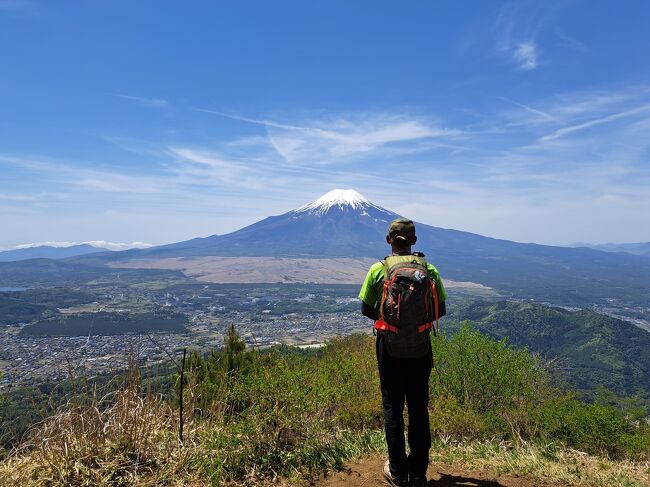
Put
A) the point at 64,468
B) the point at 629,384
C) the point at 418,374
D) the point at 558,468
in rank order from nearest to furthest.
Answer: the point at 64,468 → the point at 418,374 → the point at 558,468 → the point at 629,384

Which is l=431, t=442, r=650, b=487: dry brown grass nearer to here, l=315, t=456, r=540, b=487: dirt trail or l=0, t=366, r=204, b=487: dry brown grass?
l=315, t=456, r=540, b=487: dirt trail

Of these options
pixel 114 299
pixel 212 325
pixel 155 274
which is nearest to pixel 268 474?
pixel 212 325

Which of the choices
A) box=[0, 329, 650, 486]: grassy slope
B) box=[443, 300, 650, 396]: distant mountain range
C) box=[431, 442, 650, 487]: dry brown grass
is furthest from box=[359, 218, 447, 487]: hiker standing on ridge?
box=[443, 300, 650, 396]: distant mountain range

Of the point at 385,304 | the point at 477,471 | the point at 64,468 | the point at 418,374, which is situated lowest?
the point at 477,471

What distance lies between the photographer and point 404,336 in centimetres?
331

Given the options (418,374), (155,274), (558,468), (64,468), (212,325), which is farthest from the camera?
(155,274)

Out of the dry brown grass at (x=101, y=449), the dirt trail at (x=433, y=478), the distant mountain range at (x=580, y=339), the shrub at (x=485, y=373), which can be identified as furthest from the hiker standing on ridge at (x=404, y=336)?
the distant mountain range at (x=580, y=339)

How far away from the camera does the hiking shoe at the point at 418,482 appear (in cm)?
341

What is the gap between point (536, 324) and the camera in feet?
302

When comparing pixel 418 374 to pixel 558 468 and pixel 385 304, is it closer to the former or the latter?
pixel 385 304

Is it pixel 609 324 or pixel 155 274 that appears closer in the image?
pixel 609 324

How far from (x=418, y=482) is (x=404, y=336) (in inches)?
47.0

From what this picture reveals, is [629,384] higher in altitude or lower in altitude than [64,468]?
lower

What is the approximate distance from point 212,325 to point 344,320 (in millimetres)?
26866
